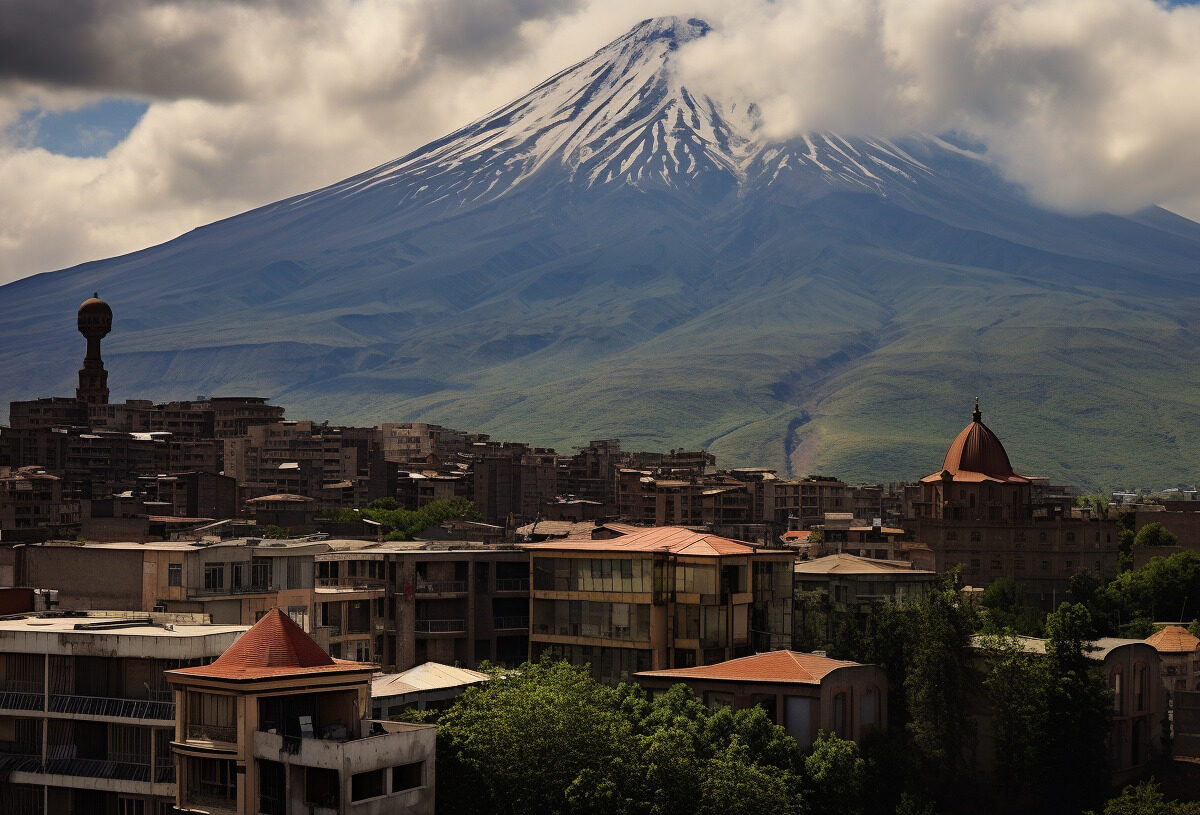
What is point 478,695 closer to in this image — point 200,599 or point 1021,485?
point 200,599

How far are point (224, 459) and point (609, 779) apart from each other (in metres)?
134

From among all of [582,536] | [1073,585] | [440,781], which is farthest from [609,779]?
[1073,585]

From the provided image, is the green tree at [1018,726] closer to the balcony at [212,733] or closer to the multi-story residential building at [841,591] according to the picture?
the multi-story residential building at [841,591]

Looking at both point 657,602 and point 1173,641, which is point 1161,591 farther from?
point 657,602

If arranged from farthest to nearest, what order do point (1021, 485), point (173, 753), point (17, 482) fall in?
point (17, 482)
point (1021, 485)
point (173, 753)

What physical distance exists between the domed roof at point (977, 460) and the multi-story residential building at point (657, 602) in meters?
56.1

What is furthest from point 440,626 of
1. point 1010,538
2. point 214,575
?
point 1010,538

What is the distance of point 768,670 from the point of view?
54219mm

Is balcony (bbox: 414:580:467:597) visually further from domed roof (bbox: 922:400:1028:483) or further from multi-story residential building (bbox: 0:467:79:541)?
domed roof (bbox: 922:400:1028:483)

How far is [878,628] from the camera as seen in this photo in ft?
199

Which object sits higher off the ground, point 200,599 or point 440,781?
point 200,599

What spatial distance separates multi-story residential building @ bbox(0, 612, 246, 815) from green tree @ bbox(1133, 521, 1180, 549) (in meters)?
85.5

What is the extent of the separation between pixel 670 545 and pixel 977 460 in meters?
61.0

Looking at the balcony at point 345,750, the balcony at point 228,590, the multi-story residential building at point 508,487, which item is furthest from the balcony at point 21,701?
the multi-story residential building at point 508,487
